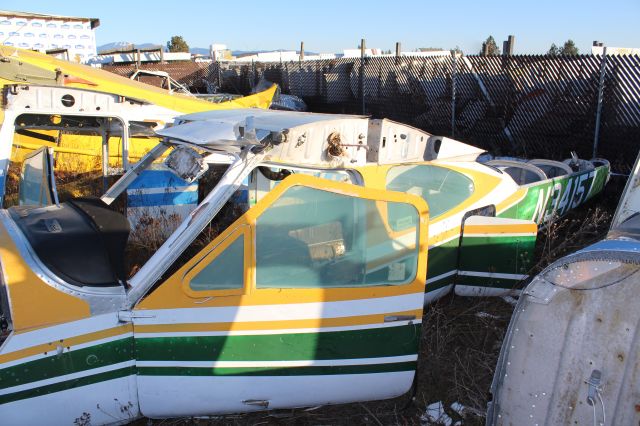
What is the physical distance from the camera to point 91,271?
2.83 m

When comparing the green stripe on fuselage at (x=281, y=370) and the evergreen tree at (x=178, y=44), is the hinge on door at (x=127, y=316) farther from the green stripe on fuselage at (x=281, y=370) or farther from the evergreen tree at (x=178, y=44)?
the evergreen tree at (x=178, y=44)

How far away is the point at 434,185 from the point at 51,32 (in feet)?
99.8

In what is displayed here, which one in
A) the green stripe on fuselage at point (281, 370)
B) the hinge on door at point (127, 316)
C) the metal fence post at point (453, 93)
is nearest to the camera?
the hinge on door at point (127, 316)

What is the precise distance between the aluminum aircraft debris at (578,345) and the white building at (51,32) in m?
28.0

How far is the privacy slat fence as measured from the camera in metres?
9.88

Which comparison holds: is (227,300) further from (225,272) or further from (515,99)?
(515,99)

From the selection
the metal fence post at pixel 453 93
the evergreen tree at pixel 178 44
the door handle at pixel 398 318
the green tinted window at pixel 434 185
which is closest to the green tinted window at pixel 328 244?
the door handle at pixel 398 318

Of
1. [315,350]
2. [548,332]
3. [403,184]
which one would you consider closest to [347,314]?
[315,350]

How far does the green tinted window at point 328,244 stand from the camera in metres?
2.88

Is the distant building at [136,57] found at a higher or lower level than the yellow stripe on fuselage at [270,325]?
higher

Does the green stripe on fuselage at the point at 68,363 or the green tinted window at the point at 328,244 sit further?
the green tinted window at the point at 328,244

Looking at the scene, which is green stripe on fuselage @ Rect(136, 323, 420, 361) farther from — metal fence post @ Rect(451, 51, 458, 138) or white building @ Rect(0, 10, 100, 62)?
white building @ Rect(0, 10, 100, 62)

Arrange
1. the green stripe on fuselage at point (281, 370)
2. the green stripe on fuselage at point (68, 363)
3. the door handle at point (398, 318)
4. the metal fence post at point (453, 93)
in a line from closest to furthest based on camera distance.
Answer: the green stripe on fuselage at point (68, 363), the green stripe on fuselage at point (281, 370), the door handle at point (398, 318), the metal fence post at point (453, 93)

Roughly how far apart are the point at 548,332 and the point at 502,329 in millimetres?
2386
